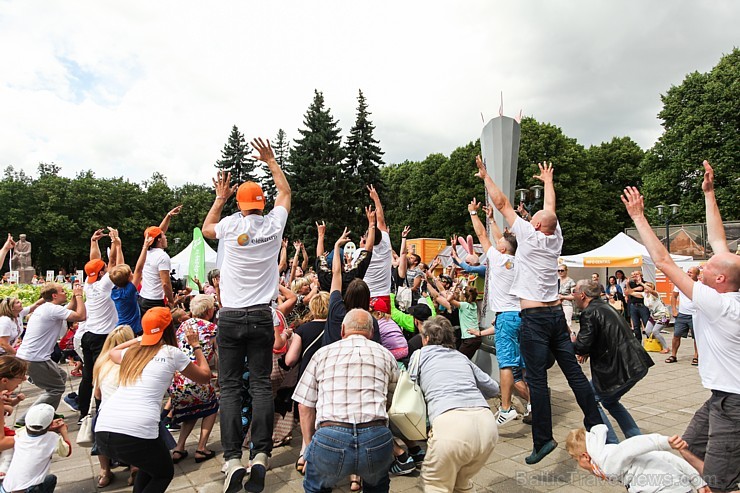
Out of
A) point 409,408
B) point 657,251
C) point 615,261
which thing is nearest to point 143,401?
point 409,408

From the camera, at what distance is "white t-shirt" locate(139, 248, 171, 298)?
6.14 meters

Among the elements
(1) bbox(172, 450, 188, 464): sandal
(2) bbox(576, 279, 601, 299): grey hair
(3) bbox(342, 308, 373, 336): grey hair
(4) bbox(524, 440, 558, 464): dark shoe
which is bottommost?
(1) bbox(172, 450, 188, 464): sandal

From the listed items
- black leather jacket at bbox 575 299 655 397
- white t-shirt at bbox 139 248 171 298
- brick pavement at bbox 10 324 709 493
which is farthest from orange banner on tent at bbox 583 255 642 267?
white t-shirt at bbox 139 248 171 298

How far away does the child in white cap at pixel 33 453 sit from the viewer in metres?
3.07

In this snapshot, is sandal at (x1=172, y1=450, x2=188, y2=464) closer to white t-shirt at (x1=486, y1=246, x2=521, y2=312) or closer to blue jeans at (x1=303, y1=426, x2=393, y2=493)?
blue jeans at (x1=303, y1=426, x2=393, y2=493)

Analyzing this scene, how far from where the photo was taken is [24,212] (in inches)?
1794

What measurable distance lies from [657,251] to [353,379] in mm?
2068

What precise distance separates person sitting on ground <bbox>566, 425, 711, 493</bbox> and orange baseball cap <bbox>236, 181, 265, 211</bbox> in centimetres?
299

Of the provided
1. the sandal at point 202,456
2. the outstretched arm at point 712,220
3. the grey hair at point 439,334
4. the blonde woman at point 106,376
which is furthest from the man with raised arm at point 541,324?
the blonde woman at point 106,376

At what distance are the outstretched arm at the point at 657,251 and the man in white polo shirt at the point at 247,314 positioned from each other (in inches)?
103

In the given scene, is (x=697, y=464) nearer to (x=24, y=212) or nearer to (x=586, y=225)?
(x=586, y=225)

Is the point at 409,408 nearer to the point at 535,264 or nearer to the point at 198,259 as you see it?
the point at 535,264

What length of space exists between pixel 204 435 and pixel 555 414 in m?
4.06

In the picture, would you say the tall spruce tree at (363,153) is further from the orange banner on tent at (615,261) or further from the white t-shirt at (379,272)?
the white t-shirt at (379,272)
